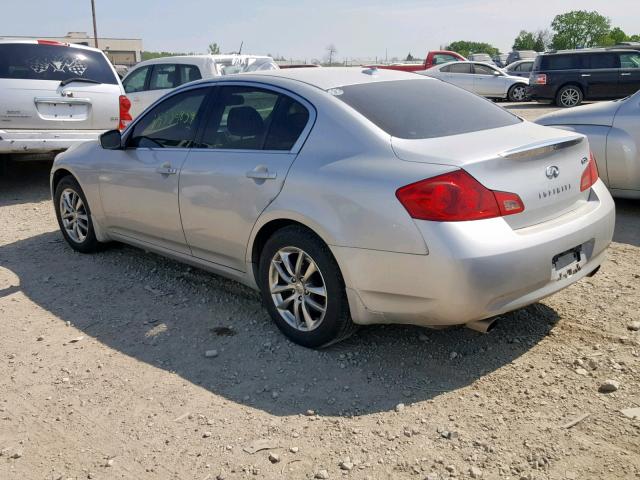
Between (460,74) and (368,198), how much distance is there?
19977mm

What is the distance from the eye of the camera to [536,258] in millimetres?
3195

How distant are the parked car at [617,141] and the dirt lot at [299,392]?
1605mm

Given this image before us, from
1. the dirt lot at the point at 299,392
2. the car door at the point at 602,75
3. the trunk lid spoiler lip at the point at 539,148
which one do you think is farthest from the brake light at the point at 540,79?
the trunk lid spoiler lip at the point at 539,148

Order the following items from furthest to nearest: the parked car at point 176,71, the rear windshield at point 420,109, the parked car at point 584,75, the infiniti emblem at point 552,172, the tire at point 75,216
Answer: the parked car at point 584,75, the parked car at point 176,71, the tire at point 75,216, the rear windshield at point 420,109, the infiniti emblem at point 552,172

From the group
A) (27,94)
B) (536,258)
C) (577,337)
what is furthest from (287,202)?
(27,94)

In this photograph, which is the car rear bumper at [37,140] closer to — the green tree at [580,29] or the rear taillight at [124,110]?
the rear taillight at [124,110]

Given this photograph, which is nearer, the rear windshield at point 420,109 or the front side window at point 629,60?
the rear windshield at point 420,109

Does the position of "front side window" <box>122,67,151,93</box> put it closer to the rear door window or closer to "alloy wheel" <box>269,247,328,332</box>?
"alloy wheel" <box>269,247,328,332</box>

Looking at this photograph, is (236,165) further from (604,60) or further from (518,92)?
(518,92)

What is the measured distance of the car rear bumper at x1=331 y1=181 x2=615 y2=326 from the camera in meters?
3.05

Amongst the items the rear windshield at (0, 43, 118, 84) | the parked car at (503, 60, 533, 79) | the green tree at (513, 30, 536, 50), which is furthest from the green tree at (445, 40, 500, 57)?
the rear windshield at (0, 43, 118, 84)

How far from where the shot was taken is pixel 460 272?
3027 mm

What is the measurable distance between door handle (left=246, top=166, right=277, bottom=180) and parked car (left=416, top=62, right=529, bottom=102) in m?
19.0

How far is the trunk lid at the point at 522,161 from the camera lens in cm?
321
